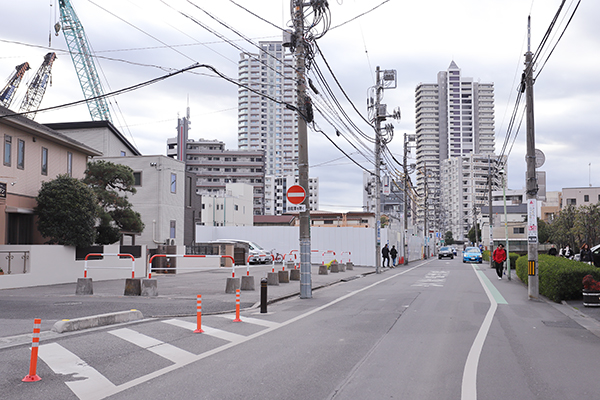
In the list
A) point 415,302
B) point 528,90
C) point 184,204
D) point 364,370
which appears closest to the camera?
point 364,370

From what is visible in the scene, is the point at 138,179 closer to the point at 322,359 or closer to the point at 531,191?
the point at 531,191

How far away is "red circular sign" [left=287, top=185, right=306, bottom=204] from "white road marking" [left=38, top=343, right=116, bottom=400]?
8.90 m

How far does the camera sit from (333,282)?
23453 millimetres

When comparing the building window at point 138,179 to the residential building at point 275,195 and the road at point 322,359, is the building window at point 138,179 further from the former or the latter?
the residential building at point 275,195

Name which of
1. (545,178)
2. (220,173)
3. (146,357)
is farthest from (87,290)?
(220,173)

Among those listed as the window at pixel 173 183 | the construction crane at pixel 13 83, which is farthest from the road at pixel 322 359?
the construction crane at pixel 13 83

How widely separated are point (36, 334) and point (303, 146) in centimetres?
1192

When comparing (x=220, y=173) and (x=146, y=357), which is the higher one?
(x=220, y=173)

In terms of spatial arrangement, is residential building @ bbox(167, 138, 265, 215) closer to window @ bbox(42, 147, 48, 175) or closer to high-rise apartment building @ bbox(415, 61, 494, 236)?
high-rise apartment building @ bbox(415, 61, 494, 236)

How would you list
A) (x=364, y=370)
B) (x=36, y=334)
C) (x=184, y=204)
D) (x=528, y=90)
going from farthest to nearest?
(x=184, y=204), (x=528, y=90), (x=364, y=370), (x=36, y=334)

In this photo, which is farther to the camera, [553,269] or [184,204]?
[184,204]

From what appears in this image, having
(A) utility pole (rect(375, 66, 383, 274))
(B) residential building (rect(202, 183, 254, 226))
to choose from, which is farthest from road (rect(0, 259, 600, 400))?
(B) residential building (rect(202, 183, 254, 226))

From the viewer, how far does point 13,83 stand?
69.9m

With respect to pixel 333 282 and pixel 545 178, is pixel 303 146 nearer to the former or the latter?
pixel 333 282
